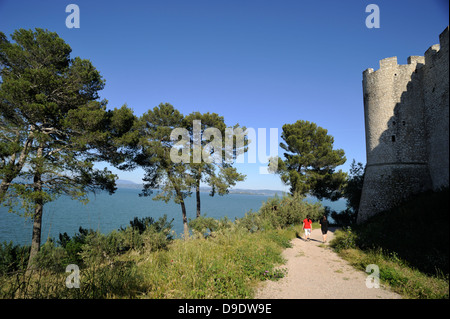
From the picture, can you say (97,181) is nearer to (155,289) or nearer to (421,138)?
(155,289)

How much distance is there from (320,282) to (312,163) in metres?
17.8

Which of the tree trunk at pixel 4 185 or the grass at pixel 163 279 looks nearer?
the grass at pixel 163 279

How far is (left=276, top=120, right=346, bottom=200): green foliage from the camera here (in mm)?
21031

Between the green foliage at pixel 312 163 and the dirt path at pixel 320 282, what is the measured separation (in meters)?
13.5

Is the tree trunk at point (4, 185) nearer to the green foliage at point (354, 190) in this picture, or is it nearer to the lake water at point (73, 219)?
the lake water at point (73, 219)

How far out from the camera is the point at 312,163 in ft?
71.6

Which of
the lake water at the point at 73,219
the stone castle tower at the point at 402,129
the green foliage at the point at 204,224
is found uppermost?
the stone castle tower at the point at 402,129

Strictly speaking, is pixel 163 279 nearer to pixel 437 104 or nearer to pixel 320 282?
pixel 320 282

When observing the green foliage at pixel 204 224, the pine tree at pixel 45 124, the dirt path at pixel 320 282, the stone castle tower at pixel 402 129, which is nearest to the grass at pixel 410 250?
the dirt path at pixel 320 282

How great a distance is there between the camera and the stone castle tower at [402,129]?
10.3 m

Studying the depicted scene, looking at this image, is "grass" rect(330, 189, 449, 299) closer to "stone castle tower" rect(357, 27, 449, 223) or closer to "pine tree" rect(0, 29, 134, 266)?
"stone castle tower" rect(357, 27, 449, 223)

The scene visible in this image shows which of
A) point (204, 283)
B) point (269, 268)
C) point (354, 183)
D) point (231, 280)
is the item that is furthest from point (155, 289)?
point (354, 183)

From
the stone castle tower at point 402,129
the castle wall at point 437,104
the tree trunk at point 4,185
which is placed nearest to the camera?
the tree trunk at point 4,185

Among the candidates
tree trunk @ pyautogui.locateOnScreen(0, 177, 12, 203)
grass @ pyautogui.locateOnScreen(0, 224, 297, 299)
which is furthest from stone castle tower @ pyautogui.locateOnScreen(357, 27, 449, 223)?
tree trunk @ pyautogui.locateOnScreen(0, 177, 12, 203)
